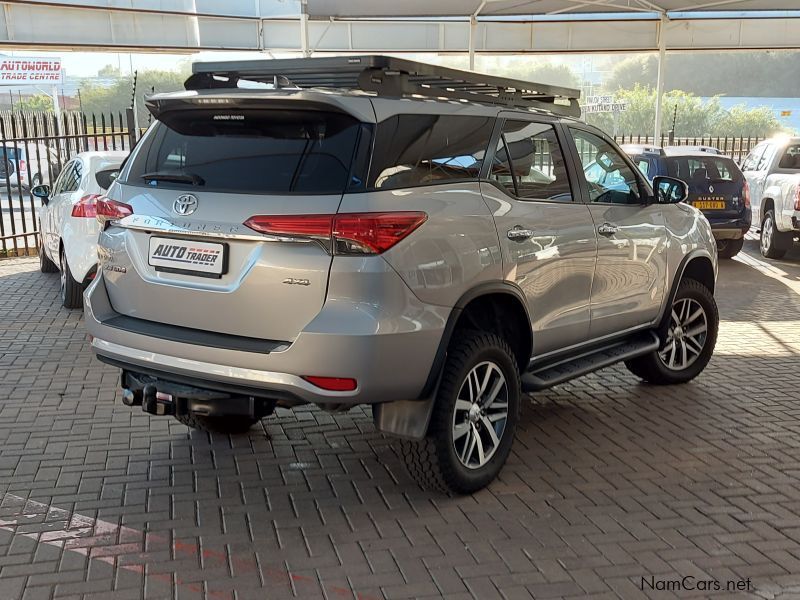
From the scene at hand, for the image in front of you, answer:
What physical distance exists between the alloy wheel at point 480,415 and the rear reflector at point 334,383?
2.20 feet

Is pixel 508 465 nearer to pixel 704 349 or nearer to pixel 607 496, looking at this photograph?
pixel 607 496

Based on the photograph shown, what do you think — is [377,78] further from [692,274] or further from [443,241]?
[692,274]

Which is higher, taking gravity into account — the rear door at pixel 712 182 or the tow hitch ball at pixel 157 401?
the rear door at pixel 712 182

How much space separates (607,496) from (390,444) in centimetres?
127

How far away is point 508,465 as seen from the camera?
473 cm

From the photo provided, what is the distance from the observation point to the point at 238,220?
12.0 ft

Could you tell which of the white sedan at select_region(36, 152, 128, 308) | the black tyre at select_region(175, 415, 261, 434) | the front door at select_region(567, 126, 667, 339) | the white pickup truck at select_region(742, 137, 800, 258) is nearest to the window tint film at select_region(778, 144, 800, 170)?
the white pickup truck at select_region(742, 137, 800, 258)

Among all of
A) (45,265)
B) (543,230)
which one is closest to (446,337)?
(543,230)

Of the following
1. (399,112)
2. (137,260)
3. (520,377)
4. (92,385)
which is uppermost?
(399,112)

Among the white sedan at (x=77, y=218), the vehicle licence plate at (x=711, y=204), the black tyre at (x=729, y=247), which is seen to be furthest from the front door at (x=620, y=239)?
the black tyre at (x=729, y=247)

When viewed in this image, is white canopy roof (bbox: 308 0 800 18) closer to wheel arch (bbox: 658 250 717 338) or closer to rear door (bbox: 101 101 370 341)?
wheel arch (bbox: 658 250 717 338)

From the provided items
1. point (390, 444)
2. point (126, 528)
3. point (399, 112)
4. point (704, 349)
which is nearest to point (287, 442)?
point (390, 444)

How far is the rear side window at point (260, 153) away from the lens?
3.67 metres

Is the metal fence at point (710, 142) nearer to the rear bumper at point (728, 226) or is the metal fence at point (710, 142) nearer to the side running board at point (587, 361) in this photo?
the rear bumper at point (728, 226)
